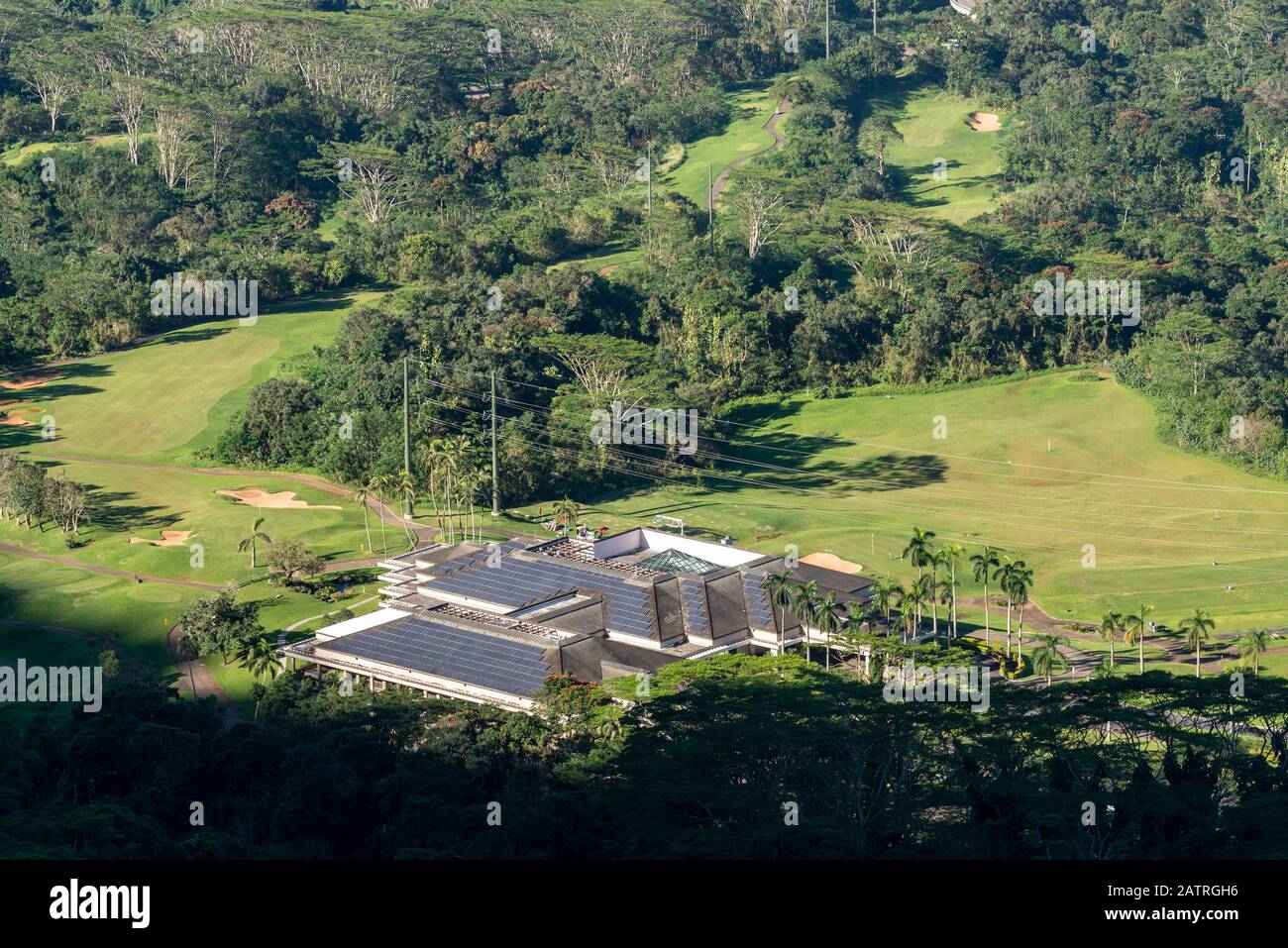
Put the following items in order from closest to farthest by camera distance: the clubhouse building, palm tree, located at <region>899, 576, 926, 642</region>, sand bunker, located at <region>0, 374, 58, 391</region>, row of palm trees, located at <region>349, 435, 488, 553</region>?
the clubhouse building < palm tree, located at <region>899, 576, 926, 642</region> < row of palm trees, located at <region>349, 435, 488, 553</region> < sand bunker, located at <region>0, 374, 58, 391</region>

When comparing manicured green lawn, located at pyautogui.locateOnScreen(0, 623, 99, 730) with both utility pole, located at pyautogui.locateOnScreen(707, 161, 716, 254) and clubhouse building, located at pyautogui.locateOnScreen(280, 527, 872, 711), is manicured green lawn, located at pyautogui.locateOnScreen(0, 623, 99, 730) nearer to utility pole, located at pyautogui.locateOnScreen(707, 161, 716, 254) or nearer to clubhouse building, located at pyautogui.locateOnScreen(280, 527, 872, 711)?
clubhouse building, located at pyautogui.locateOnScreen(280, 527, 872, 711)

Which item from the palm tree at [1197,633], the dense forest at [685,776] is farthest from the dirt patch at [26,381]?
the palm tree at [1197,633]

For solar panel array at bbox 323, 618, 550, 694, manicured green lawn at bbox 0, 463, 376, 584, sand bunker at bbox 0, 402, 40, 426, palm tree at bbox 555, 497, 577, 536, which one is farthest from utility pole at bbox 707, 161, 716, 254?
solar panel array at bbox 323, 618, 550, 694

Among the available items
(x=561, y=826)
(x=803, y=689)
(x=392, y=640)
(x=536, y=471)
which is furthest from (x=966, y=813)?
(x=536, y=471)

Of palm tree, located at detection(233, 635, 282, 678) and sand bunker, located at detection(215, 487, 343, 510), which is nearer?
palm tree, located at detection(233, 635, 282, 678)


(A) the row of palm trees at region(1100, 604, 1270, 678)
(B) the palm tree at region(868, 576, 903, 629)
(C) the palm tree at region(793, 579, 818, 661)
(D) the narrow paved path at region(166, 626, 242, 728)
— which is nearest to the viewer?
(D) the narrow paved path at region(166, 626, 242, 728)

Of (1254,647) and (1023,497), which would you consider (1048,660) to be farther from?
(1023,497)
